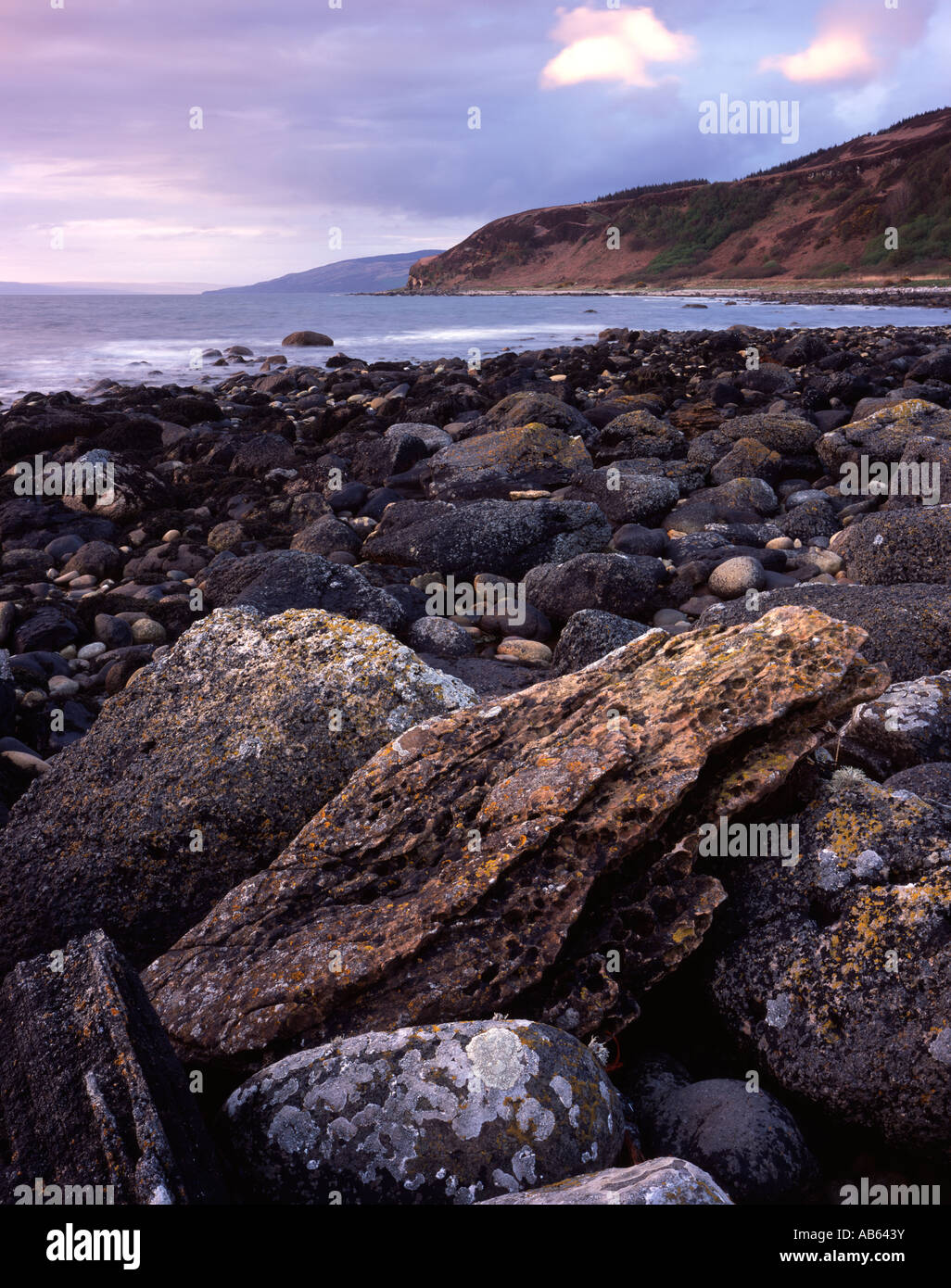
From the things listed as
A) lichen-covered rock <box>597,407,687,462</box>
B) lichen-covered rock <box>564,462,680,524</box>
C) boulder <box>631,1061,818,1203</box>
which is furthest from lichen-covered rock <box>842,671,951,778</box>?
lichen-covered rock <box>597,407,687,462</box>

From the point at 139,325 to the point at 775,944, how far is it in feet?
224

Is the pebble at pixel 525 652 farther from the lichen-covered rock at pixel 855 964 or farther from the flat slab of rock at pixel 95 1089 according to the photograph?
the flat slab of rock at pixel 95 1089

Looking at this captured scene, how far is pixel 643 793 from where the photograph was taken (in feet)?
10.5

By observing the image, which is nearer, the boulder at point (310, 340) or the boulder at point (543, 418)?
the boulder at point (543, 418)

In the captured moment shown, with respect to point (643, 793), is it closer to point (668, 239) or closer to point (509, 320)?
point (509, 320)

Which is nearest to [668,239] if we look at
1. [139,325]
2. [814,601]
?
[139,325]

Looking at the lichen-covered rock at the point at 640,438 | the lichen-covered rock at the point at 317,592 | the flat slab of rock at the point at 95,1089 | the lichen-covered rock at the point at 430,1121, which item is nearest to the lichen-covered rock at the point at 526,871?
the lichen-covered rock at the point at 430,1121

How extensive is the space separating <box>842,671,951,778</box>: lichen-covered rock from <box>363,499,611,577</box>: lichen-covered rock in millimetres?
4892

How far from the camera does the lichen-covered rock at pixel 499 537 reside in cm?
927

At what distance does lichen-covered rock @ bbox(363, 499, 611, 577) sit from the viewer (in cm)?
927

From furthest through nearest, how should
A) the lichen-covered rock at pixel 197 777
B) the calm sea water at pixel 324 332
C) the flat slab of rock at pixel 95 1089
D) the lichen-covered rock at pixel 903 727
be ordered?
the calm sea water at pixel 324 332 < the lichen-covered rock at pixel 903 727 < the lichen-covered rock at pixel 197 777 < the flat slab of rock at pixel 95 1089

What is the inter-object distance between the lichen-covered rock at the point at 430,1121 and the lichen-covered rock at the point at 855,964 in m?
0.72

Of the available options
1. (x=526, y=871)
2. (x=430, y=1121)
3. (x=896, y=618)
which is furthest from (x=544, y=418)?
(x=430, y=1121)

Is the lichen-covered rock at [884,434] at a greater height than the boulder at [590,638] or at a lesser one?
greater
